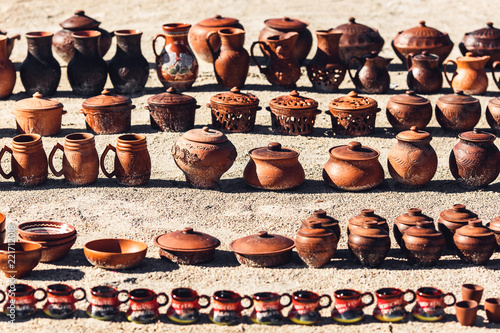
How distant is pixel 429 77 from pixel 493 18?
6154 mm

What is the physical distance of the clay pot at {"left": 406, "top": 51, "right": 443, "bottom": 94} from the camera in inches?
500

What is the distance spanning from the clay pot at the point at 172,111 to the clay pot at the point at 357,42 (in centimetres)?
407

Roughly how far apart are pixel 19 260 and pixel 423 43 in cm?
893

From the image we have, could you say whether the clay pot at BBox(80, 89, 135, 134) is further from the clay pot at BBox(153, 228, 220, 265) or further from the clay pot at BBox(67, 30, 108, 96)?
the clay pot at BBox(153, 228, 220, 265)

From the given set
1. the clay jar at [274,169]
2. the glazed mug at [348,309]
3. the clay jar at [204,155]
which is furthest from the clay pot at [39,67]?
the glazed mug at [348,309]

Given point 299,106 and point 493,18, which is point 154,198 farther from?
point 493,18

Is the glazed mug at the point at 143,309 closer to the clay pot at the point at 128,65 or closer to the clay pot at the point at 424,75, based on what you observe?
Result: the clay pot at the point at 128,65

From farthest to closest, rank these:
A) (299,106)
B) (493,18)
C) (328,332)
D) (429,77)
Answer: (493,18), (429,77), (299,106), (328,332)

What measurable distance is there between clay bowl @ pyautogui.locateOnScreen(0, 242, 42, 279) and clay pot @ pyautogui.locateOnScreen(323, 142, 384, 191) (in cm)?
340

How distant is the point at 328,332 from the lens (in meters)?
6.37

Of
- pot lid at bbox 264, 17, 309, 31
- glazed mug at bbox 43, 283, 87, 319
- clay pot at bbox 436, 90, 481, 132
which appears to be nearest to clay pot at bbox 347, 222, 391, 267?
glazed mug at bbox 43, 283, 87, 319

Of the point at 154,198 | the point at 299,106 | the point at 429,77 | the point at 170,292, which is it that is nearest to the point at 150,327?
the point at 170,292

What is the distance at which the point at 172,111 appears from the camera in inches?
433

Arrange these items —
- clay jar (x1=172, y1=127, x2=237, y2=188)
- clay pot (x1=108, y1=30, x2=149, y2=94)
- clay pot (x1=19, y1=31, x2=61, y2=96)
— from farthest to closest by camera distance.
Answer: clay pot (x1=108, y1=30, x2=149, y2=94)
clay pot (x1=19, y1=31, x2=61, y2=96)
clay jar (x1=172, y1=127, x2=237, y2=188)
